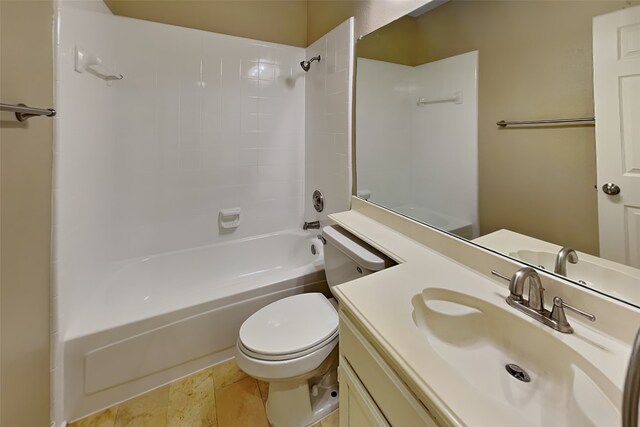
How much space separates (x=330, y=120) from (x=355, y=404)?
1700 mm

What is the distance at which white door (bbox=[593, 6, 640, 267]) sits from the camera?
638mm

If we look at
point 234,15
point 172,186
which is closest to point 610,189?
point 172,186

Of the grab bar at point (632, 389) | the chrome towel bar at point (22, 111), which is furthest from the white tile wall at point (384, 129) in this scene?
the chrome towel bar at point (22, 111)

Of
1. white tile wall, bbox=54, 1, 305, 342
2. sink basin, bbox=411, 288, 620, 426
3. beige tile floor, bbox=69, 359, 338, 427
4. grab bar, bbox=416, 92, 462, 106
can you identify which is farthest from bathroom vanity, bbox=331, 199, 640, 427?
white tile wall, bbox=54, 1, 305, 342

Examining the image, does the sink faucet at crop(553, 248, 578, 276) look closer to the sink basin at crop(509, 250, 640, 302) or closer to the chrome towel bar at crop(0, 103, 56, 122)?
the sink basin at crop(509, 250, 640, 302)

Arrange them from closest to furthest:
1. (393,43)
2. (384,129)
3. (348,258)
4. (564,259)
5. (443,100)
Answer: (564,259) < (443,100) < (348,258) < (393,43) < (384,129)

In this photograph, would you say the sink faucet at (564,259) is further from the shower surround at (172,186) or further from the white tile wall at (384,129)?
the shower surround at (172,186)

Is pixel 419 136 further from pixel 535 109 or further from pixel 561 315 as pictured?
pixel 561 315

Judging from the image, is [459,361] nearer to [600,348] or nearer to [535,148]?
[600,348]

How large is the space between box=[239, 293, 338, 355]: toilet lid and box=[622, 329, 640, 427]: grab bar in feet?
3.15

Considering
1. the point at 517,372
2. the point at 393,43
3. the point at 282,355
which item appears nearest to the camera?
the point at 517,372

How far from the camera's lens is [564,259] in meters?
0.75

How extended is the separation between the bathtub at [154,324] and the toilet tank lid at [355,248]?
18.2 inches

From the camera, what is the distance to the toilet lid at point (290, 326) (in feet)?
3.60
